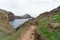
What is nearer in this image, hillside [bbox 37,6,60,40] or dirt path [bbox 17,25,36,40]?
hillside [bbox 37,6,60,40]

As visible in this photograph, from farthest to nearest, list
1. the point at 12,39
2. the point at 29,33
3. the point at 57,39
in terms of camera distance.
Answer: the point at 12,39
the point at 29,33
the point at 57,39

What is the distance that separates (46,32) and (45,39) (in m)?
1.05

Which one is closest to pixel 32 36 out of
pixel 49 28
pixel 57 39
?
pixel 49 28

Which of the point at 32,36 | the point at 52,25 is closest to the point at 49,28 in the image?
the point at 52,25

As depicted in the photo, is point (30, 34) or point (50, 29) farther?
point (30, 34)

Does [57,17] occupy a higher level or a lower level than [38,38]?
higher

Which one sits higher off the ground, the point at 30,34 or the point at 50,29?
the point at 50,29

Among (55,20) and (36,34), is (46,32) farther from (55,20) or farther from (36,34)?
(55,20)

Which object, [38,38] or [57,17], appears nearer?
[38,38]

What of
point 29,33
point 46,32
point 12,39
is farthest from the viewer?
point 12,39

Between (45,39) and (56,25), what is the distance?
1.90 metres

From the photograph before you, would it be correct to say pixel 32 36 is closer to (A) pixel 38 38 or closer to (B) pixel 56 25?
(A) pixel 38 38

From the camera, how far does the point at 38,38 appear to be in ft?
51.1

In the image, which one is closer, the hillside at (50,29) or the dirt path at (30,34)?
the hillside at (50,29)
